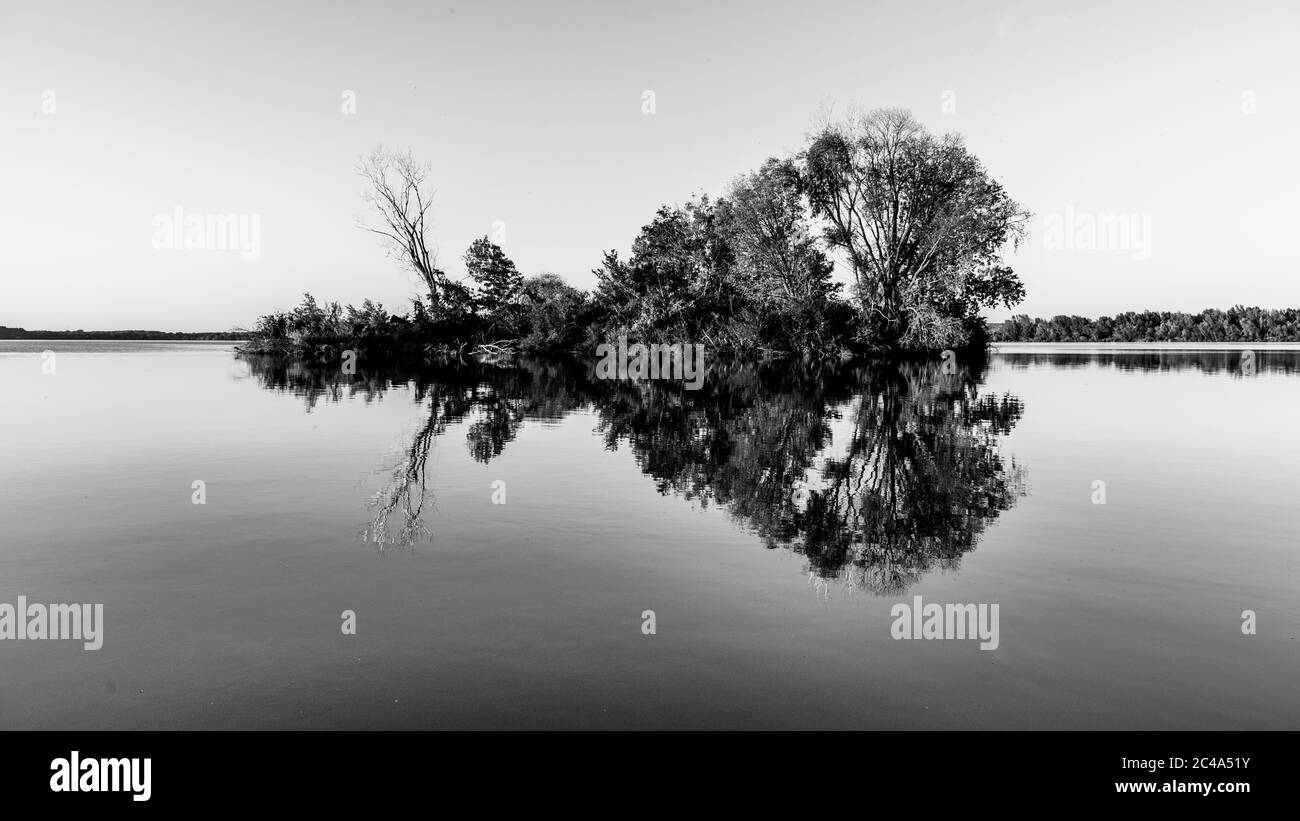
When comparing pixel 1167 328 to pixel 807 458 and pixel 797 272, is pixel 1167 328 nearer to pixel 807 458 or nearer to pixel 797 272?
pixel 797 272

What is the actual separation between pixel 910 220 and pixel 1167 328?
116894 millimetres

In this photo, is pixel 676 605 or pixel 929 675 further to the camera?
pixel 676 605

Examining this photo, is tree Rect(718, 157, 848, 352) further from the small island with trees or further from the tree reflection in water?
the tree reflection in water

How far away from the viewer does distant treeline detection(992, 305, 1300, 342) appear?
5143 inches

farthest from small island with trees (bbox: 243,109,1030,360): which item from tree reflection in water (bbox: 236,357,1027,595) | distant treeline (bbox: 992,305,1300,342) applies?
distant treeline (bbox: 992,305,1300,342)

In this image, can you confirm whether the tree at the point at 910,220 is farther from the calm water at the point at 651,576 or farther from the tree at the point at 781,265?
the calm water at the point at 651,576

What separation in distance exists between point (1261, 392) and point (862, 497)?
83.2 ft

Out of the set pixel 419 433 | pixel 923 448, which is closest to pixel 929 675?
pixel 923 448

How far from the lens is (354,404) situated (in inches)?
904

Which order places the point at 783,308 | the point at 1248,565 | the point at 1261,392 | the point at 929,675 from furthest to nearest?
the point at 783,308 → the point at 1261,392 → the point at 1248,565 → the point at 929,675

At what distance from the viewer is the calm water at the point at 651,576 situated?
14.6 ft

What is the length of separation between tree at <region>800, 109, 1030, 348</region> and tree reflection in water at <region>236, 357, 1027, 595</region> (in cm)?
2771
